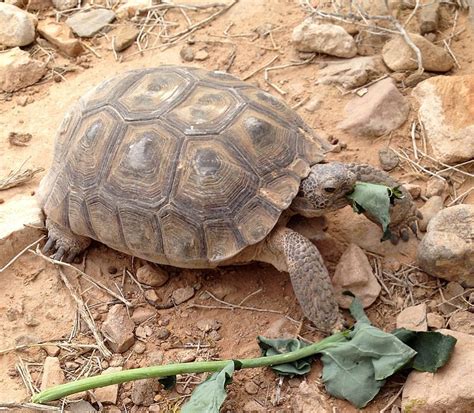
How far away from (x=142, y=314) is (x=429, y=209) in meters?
1.70

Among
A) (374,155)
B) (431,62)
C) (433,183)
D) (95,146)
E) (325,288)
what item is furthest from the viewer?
(431,62)

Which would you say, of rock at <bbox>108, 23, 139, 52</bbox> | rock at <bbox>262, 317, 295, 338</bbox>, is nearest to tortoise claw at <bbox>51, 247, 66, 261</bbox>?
rock at <bbox>262, 317, 295, 338</bbox>

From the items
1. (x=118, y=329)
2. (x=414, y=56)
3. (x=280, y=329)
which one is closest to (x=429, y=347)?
(x=280, y=329)

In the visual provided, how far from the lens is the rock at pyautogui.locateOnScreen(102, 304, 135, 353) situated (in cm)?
325

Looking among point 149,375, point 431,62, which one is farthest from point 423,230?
point 149,375

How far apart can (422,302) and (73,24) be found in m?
3.99

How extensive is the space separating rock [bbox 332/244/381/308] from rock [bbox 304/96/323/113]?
142cm

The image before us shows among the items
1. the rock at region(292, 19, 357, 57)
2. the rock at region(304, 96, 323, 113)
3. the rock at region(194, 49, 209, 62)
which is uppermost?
the rock at region(292, 19, 357, 57)

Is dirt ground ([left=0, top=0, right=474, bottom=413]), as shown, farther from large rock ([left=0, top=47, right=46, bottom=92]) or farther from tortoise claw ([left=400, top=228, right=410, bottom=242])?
large rock ([left=0, top=47, right=46, bottom=92])

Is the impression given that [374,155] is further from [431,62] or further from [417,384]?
[417,384]

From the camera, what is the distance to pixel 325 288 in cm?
309

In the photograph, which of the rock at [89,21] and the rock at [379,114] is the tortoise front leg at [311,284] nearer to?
the rock at [379,114]

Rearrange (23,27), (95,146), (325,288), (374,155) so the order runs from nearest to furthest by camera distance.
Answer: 1. (325,288)
2. (95,146)
3. (374,155)
4. (23,27)

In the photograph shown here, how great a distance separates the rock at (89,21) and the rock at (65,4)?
0.14 m
